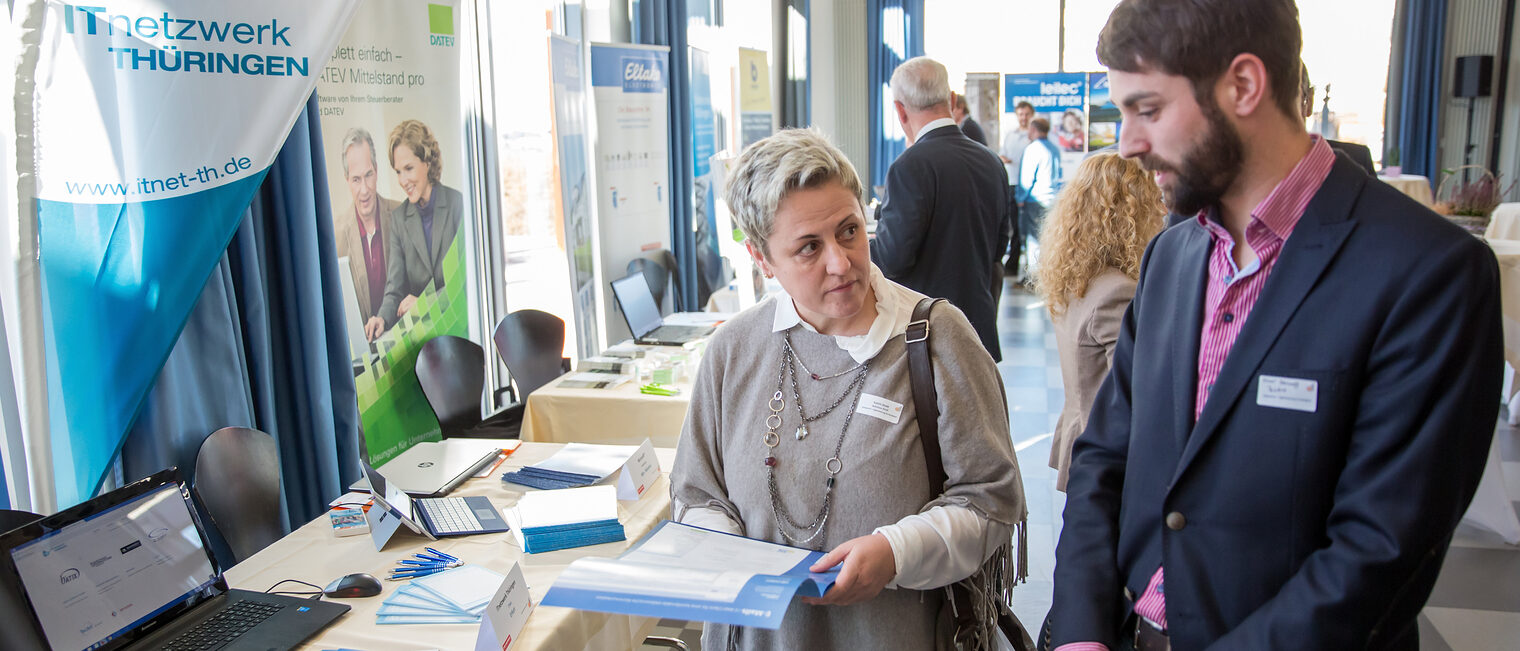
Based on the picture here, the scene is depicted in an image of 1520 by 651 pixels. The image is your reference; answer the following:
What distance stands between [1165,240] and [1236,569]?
0.40 m

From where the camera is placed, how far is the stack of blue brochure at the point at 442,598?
1696 millimetres

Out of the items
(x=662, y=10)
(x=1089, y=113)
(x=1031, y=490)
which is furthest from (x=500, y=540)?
(x=1089, y=113)

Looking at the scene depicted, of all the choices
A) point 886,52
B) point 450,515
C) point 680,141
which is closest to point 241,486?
point 450,515

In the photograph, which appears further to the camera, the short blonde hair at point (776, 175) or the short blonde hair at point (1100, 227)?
the short blonde hair at point (1100, 227)

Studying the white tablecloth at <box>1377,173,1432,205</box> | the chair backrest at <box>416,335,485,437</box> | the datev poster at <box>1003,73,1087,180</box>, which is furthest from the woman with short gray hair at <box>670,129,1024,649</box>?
the datev poster at <box>1003,73,1087,180</box>

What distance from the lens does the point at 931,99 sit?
3.83 m

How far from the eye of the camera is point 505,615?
1.55 meters

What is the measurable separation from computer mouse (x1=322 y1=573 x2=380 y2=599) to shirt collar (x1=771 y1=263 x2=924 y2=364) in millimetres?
932

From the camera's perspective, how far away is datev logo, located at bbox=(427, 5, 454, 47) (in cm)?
354

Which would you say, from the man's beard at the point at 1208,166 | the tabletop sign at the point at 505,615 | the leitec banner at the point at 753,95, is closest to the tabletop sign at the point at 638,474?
the tabletop sign at the point at 505,615

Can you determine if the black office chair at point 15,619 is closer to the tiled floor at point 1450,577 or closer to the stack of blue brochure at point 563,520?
the stack of blue brochure at point 563,520

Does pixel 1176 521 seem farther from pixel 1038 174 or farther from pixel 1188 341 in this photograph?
pixel 1038 174

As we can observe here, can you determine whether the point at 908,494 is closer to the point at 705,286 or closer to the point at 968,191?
the point at 968,191

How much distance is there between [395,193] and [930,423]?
8.92 feet
